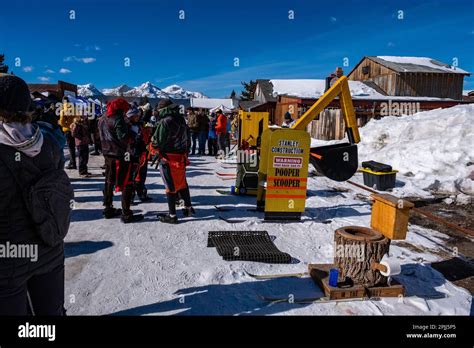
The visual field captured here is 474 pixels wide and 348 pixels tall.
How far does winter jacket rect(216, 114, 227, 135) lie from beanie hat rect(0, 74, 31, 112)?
12.5 metres

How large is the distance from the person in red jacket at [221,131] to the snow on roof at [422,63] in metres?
30.2

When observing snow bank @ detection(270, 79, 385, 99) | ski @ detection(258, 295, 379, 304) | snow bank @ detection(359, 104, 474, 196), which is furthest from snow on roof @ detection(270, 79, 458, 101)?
ski @ detection(258, 295, 379, 304)

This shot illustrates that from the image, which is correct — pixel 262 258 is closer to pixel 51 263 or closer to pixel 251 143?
pixel 51 263

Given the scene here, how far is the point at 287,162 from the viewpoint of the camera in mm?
5957

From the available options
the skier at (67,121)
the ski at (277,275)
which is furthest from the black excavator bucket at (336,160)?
the skier at (67,121)

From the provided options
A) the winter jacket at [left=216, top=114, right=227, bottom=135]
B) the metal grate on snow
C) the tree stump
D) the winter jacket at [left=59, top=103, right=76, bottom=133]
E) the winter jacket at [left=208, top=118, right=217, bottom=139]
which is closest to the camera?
the tree stump

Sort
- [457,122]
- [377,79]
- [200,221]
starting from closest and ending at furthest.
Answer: [200,221], [457,122], [377,79]

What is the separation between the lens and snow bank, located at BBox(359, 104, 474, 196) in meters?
9.20

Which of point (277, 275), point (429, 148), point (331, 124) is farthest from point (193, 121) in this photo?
point (277, 275)

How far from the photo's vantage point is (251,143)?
7934mm

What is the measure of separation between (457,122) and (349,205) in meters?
7.35

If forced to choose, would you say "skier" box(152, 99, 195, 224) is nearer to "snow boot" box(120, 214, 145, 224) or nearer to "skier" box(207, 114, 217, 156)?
"snow boot" box(120, 214, 145, 224)

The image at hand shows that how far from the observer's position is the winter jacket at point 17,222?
5.58 feet
